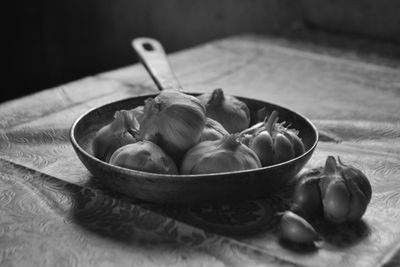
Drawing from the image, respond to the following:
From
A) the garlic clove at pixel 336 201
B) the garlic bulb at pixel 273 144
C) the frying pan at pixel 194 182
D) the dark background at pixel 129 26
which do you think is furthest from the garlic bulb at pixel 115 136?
the dark background at pixel 129 26

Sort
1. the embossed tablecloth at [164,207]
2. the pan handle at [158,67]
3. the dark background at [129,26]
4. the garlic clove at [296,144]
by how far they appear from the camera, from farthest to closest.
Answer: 1. the dark background at [129,26]
2. the pan handle at [158,67]
3. the garlic clove at [296,144]
4. the embossed tablecloth at [164,207]

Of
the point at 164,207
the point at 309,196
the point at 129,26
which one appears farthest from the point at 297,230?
the point at 129,26

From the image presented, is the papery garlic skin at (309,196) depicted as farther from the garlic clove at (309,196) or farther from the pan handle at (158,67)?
the pan handle at (158,67)

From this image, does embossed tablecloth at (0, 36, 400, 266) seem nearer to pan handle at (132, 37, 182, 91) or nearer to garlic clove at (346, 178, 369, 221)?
garlic clove at (346, 178, 369, 221)

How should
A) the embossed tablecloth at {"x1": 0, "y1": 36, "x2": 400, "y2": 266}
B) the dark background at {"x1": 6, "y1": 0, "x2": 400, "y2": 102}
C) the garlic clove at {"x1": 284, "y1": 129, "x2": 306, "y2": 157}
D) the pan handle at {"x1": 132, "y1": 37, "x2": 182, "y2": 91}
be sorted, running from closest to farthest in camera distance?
the embossed tablecloth at {"x1": 0, "y1": 36, "x2": 400, "y2": 266} → the garlic clove at {"x1": 284, "y1": 129, "x2": 306, "y2": 157} → the pan handle at {"x1": 132, "y1": 37, "x2": 182, "y2": 91} → the dark background at {"x1": 6, "y1": 0, "x2": 400, "y2": 102}

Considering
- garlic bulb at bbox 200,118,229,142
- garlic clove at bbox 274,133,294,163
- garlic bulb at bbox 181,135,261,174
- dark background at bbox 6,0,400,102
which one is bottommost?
dark background at bbox 6,0,400,102

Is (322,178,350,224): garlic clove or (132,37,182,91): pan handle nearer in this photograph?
(322,178,350,224): garlic clove

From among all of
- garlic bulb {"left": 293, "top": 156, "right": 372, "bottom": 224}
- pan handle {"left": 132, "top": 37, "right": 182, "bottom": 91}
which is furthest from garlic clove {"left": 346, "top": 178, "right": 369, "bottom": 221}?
pan handle {"left": 132, "top": 37, "right": 182, "bottom": 91}

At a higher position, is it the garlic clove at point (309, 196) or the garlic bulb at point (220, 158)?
the garlic bulb at point (220, 158)

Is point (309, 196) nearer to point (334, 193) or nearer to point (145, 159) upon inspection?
point (334, 193)
